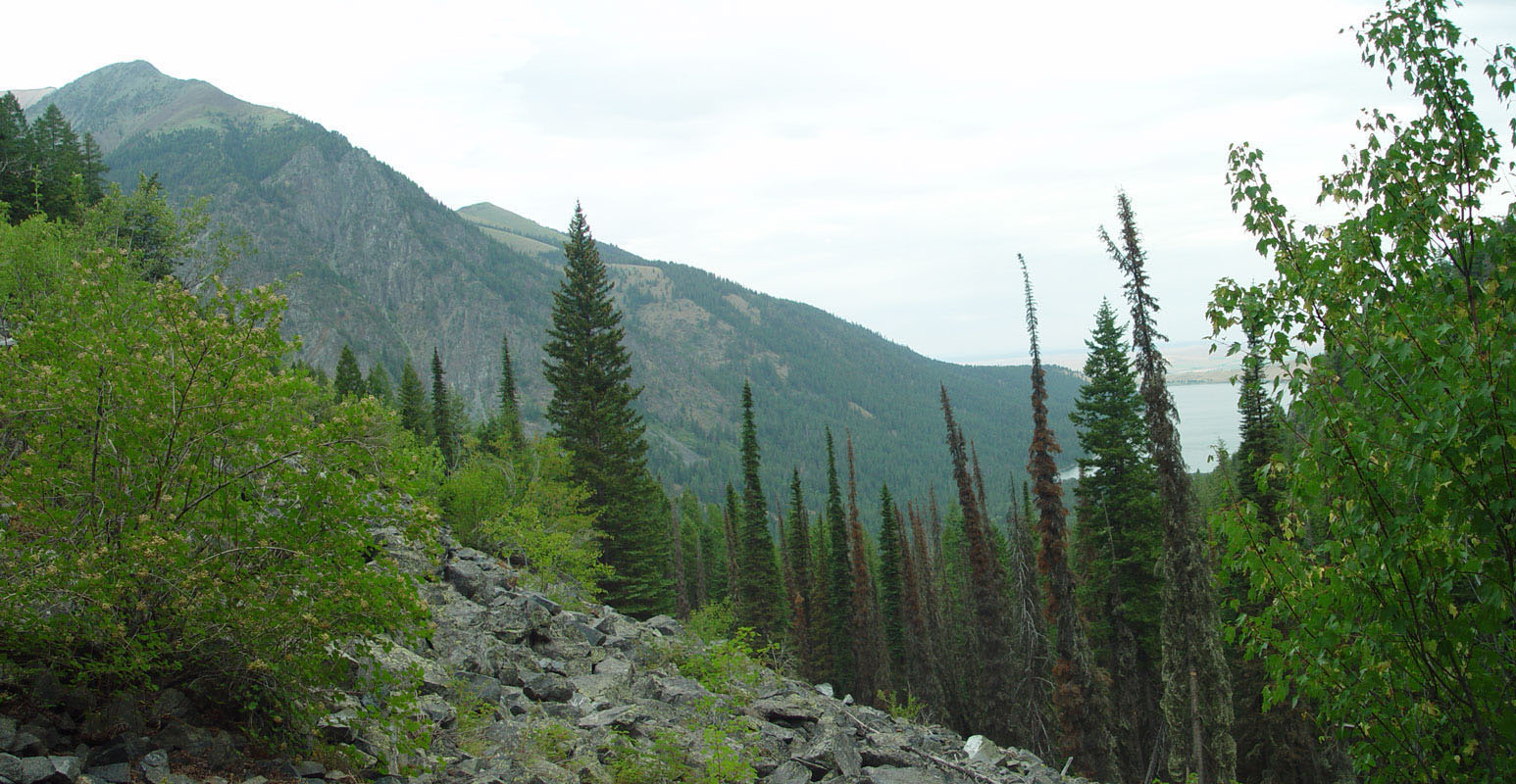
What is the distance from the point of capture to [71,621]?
218 inches

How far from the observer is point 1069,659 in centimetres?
2331

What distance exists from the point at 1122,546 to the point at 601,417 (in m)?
21.5

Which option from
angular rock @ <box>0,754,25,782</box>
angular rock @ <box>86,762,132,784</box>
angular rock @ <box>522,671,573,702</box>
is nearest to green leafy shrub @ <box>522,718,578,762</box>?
angular rock @ <box>522,671,573,702</box>

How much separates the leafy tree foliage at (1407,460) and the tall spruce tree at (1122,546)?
21354 millimetres

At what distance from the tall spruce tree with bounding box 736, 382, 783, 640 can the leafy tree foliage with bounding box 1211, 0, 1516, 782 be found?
39947mm

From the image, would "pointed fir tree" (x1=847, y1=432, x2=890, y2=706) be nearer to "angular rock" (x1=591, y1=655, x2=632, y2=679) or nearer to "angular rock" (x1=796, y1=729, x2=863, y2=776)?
"angular rock" (x1=591, y1=655, x2=632, y2=679)

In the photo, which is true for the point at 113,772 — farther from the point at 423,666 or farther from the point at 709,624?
the point at 709,624

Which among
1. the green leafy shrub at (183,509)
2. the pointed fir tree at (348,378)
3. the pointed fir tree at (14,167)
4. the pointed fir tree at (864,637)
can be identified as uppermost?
the pointed fir tree at (14,167)

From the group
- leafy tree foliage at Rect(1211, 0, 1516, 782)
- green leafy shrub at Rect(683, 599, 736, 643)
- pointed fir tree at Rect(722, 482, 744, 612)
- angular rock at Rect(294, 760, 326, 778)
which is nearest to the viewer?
leafy tree foliage at Rect(1211, 0, 1516, 782)

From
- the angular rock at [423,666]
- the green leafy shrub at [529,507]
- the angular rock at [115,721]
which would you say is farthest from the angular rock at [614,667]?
the green leafy shrub at [529,507]

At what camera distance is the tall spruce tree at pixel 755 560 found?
45.2 m

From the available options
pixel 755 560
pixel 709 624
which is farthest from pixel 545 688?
pixel 755 560

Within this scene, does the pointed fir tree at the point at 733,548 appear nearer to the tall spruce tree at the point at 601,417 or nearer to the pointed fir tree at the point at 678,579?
the pointed fir tree at the point at 678,579

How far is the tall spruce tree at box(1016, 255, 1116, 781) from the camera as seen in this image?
23.1 metres
